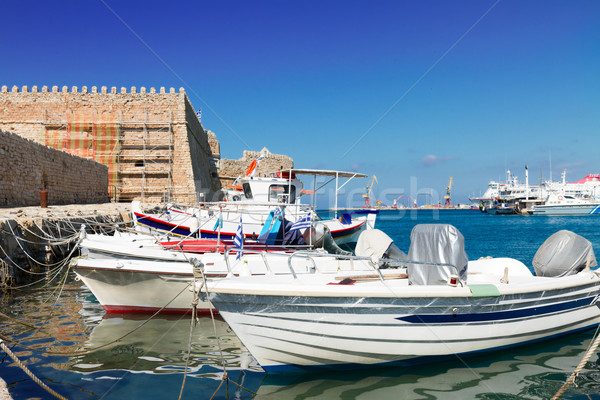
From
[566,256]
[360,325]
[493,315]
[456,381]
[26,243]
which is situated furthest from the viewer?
[26,243]

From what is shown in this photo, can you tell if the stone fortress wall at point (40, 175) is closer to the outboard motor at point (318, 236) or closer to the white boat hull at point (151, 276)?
the white boat hull at point (151, 276)

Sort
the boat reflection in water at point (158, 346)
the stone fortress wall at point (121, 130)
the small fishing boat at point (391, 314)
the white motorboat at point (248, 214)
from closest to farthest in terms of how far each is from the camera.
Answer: the small fishing boat at point (391, 314) → the boat reflection in water at point (158, 346) → the white motorboat at point (248, 214) → the stone fortress wall at point (121, 130)

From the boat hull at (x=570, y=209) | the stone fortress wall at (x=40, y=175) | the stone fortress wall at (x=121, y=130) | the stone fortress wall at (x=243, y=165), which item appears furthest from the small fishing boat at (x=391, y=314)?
the boat hull at (x=570, y=209)

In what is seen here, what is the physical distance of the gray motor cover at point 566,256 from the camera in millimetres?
5902

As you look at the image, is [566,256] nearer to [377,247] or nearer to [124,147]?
[377,247]

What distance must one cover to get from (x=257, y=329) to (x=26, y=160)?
44.8 ft

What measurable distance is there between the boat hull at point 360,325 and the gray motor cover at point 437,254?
376mm

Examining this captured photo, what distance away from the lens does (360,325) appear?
175 inches

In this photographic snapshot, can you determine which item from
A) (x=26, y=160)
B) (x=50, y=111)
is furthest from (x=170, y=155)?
(x=26, y=160)

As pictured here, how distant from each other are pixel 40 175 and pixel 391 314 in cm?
1548

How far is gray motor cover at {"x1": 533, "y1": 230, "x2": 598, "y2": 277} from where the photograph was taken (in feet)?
19.4

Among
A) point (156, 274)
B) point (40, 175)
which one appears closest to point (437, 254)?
point (156, 274)

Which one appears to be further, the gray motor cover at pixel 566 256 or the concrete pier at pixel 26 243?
the concrete pier at pixel 26 243

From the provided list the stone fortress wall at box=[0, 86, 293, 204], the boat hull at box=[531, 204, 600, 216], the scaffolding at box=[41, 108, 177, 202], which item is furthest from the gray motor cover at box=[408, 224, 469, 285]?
the boat hull at box=[531, 204, 600, 216]
